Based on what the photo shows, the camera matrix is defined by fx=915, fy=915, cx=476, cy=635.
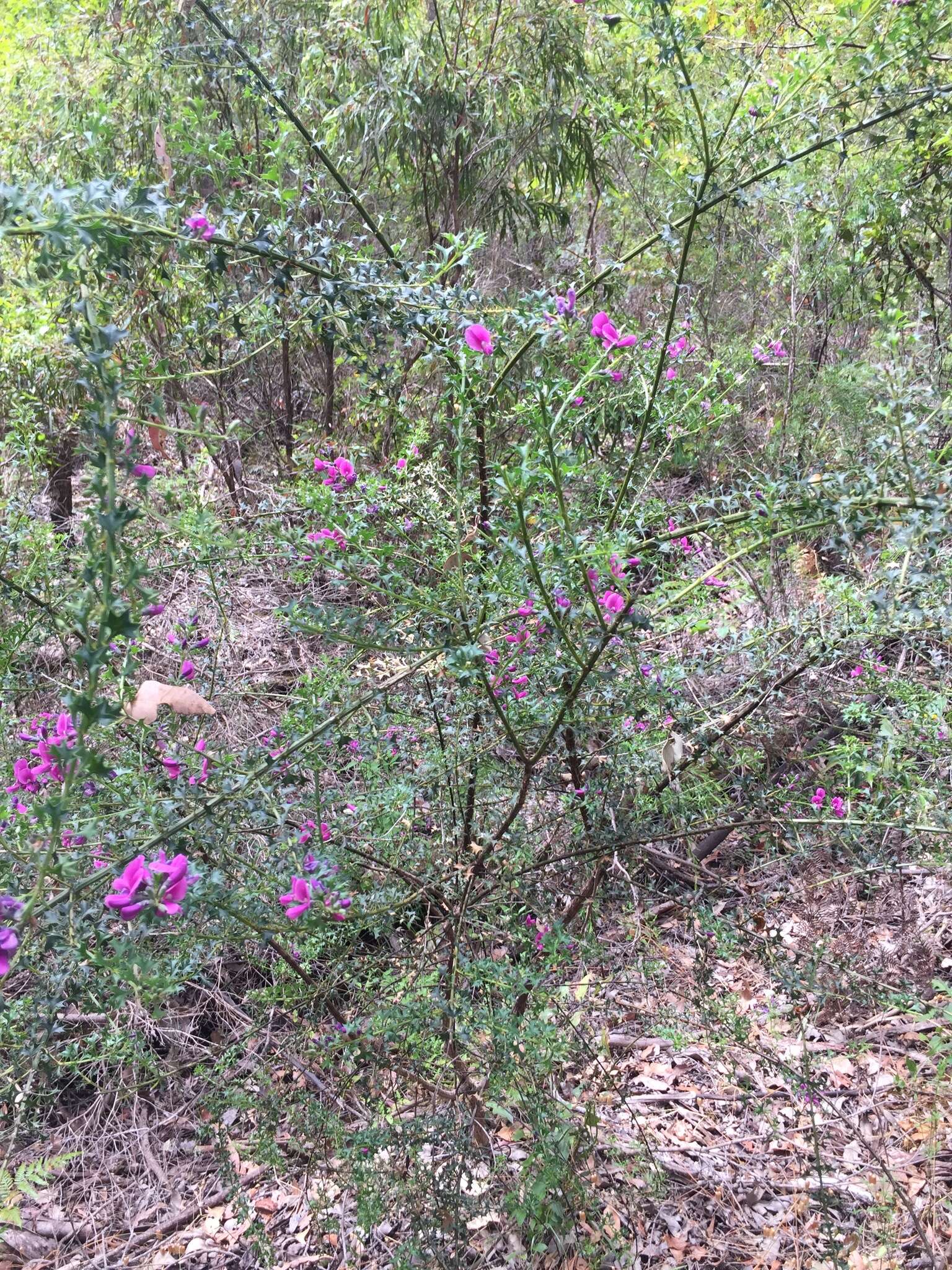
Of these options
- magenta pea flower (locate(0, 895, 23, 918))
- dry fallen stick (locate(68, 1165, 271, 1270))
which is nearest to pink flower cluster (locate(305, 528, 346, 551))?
magenta pea flower (locate(0, 895, 23, 918))

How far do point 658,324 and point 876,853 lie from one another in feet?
11.1

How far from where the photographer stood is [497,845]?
1571 millimetres

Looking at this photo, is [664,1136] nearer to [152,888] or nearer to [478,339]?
[152,888]

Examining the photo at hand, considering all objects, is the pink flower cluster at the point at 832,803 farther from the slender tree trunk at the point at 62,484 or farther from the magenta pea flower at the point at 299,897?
the slender tree trunk at the point at 62,484

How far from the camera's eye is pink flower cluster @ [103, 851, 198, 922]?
89 centimetres

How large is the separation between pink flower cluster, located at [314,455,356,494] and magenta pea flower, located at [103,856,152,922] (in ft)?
2.67

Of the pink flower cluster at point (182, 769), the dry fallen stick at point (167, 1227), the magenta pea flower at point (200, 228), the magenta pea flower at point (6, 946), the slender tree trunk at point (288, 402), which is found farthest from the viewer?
the slender tree trunk at point (288, 402)

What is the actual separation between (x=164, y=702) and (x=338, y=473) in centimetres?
57

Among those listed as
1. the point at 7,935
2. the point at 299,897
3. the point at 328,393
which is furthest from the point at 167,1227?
the point at 328,393

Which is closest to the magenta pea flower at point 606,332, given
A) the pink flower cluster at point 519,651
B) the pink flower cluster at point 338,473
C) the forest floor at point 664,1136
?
the pink flower cluster at point 519,651

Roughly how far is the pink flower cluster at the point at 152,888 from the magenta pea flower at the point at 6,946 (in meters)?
0.09

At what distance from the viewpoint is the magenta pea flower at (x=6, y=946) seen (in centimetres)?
79

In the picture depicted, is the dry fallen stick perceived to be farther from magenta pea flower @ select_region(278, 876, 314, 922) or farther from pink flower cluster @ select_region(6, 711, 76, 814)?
magenta pea flower @ select_region(278, 876, 314, 922)

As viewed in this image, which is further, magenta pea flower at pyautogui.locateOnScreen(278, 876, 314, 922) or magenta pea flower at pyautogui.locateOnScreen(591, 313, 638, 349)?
magenta pea flower at pyautogui.locateOnScreen(591, 313, 638, 349)
